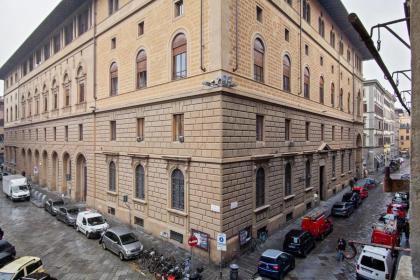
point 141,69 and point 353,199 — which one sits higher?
point 141,69

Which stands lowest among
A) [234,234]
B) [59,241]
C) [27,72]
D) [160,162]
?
[59,241]

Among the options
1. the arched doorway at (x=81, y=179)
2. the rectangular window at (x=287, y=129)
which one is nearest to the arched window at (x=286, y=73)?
the rectangular window at (x=287, y=129)

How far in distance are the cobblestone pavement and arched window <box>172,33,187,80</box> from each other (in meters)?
12.1

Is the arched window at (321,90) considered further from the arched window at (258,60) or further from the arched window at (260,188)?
the arched window at (260,188)

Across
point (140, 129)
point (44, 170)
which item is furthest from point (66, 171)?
point (140, 129)

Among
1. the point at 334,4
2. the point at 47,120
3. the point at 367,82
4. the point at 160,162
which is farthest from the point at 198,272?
the point at 367,82

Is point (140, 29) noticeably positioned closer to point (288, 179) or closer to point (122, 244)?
point (122, 244)

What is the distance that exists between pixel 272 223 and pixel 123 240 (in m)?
11.1

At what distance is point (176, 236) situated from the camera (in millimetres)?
19625

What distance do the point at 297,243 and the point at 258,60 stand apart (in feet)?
43.0

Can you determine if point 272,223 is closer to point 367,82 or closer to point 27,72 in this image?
point 27,72

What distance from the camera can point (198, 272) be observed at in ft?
48.9

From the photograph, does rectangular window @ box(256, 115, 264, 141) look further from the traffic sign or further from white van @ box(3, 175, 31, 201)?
white van @ box(3, 175, 31, 201)

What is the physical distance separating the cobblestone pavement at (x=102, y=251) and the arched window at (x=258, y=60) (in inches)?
481
